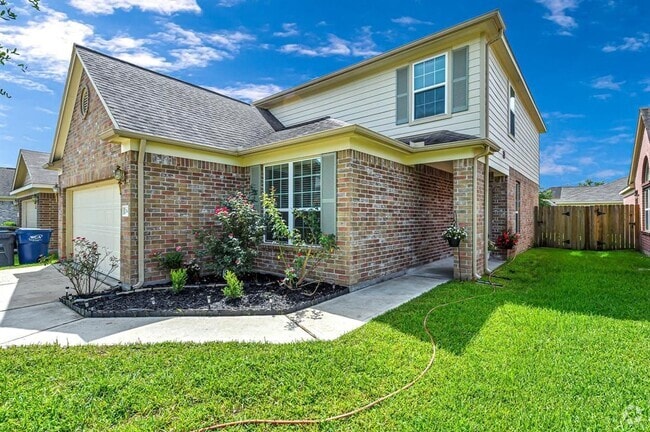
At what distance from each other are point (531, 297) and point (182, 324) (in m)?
5.87

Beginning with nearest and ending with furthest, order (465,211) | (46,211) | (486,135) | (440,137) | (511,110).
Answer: (465,211) → (440,137) → (486,135) → (511,110) → (46,211)

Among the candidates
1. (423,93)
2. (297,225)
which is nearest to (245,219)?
(297,225)

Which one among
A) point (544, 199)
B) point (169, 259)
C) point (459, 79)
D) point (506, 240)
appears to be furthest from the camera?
point (544, 199)

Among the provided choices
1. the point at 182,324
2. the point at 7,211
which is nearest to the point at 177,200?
the point at 182,324

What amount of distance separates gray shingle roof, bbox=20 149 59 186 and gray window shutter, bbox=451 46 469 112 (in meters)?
15.6

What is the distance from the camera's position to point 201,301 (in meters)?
5.59

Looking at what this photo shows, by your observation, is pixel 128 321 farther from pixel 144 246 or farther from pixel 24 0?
pixel 24 0

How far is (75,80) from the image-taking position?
8688 mm

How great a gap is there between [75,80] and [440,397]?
1108 cm

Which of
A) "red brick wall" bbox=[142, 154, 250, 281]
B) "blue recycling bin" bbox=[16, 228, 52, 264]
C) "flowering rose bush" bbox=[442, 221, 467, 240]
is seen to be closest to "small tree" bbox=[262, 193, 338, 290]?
"red brick wall" bbox=[142, 154, 250, 281]

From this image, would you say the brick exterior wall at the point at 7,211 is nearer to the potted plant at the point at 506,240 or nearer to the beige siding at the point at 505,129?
the beige siding at the point at 505,129

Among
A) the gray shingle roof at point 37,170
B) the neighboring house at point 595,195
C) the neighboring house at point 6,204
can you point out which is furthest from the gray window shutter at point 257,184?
the neighboring house at point 595,195

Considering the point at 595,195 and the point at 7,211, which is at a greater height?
the point at 595,195

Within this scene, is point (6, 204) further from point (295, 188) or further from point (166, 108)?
point (295, 188)
